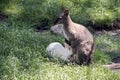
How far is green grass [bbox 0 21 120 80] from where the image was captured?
6375mm

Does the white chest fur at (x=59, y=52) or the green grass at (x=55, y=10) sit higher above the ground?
the white chest fur at (x=59, y=52)

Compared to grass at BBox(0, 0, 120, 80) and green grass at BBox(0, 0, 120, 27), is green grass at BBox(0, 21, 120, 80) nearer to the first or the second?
grass at BBox(0, 0, 120, 80)

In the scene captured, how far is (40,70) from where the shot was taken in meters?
6.57

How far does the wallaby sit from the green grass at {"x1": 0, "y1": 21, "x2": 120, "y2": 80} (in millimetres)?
200

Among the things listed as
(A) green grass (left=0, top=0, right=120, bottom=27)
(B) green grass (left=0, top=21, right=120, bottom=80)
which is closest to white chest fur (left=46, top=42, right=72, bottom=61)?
(B) green grass (left=0, top=21, right=120, bottom=80)

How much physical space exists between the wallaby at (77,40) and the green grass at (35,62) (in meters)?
0.20

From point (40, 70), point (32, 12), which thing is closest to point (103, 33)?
point (32, 12)

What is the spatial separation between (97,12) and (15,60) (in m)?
4.65

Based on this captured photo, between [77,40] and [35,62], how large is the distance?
96cm

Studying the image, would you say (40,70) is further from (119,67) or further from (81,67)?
(119,67)

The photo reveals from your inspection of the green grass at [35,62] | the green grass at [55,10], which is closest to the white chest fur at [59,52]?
the green grass at [35,62]

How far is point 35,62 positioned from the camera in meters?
6.85

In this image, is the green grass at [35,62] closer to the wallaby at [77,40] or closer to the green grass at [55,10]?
the wallaby at [77,40]

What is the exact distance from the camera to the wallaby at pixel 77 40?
7.29 m
